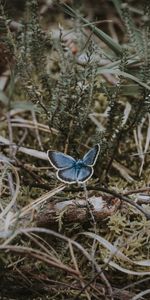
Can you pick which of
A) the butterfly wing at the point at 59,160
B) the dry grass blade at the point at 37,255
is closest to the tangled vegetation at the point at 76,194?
the dry grass blade at the point at 37,255

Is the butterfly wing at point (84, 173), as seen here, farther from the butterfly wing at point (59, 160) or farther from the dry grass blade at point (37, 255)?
the dry grass blade at point (37, 255)

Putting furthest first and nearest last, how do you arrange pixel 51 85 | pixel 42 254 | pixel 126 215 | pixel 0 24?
pixel 51 85 < pixel 0 24 < pixel 126 215 < pixel 42 254

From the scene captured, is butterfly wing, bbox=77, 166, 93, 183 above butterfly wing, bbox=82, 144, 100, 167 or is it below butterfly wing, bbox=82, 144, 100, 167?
below

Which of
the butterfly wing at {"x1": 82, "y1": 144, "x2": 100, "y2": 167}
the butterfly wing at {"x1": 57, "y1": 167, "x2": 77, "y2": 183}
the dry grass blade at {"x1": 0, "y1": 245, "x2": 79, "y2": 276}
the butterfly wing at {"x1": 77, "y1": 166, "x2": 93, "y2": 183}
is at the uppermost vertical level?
the butterfly wing at {"x1": 82, "y1": 144, "x2": 100, "y2": 167}

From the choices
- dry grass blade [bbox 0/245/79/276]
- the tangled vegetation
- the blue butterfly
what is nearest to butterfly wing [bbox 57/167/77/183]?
the blue butterfly

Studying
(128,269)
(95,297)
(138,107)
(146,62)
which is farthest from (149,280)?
(146,62)

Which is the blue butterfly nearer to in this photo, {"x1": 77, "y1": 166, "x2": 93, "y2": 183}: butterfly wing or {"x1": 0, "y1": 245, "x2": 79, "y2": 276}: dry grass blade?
{"x1": 77, "y1": 166, "x2": 93, "y2": 183}: butterfly wing

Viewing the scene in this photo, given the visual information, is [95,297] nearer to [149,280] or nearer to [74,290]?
[74,290]
